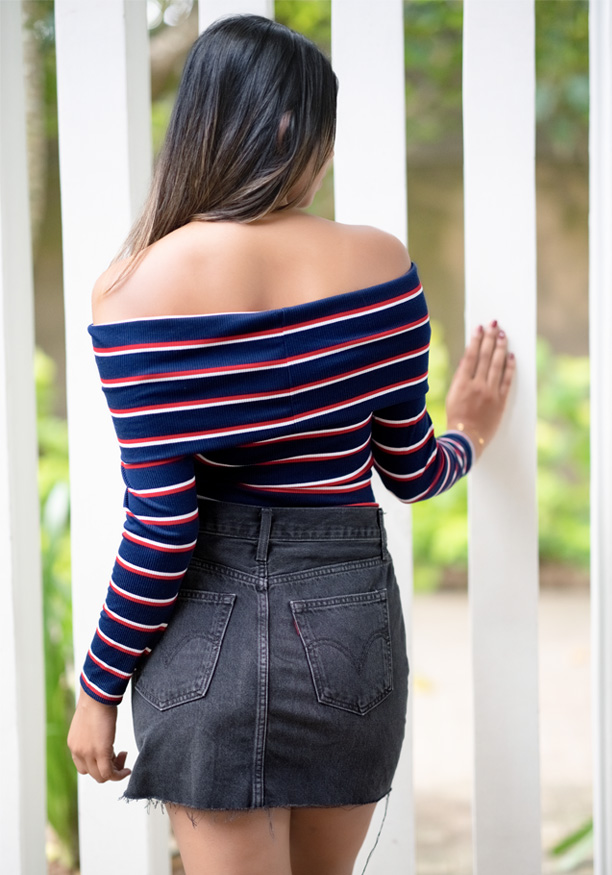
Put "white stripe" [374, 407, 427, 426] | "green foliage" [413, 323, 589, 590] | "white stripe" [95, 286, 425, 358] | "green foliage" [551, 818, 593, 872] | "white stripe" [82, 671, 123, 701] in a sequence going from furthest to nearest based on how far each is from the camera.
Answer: "green foliage" [413, 323, 589, 590]
"green foliage" [551, 818, 593, 872]
"white stripe" [374, 407, 427, 426]
"white stripe" [82, 671, 123, 701]
"white stripe" [95, 286, 425, 358]

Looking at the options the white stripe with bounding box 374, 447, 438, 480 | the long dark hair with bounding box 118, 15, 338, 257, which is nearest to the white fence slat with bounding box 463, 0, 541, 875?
the white stripe with bounding box 374, 447, 438, 480

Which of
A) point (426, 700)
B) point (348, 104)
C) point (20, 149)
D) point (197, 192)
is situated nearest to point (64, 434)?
point (426, 700)

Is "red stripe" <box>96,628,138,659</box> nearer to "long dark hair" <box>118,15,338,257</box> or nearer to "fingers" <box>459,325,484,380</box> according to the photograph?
"long dark hair" <box>118,15,338,257</box>

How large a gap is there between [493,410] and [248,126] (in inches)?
31.0

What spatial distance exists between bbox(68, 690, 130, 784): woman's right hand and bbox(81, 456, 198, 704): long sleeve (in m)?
0.07

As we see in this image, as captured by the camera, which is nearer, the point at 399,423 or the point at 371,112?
the point at 399,423

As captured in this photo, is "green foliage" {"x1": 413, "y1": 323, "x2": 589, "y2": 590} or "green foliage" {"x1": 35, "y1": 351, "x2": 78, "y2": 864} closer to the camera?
"green foliage" {"x1": 35, "y1": 351, "x2": 78, "y2": 864}

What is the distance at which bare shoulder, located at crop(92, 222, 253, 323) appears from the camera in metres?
0.93

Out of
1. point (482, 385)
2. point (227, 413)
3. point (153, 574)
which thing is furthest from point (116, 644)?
point (482, 385)

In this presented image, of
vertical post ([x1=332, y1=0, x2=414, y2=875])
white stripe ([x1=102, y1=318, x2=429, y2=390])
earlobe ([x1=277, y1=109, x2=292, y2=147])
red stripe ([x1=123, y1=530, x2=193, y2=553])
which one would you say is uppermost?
vertical post ([x1=332, y1=0, x2=414, y2=875])

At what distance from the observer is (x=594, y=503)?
1600mm

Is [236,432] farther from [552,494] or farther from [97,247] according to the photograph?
[552,494]

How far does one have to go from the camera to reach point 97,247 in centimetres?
161

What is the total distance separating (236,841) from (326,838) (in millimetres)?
163
